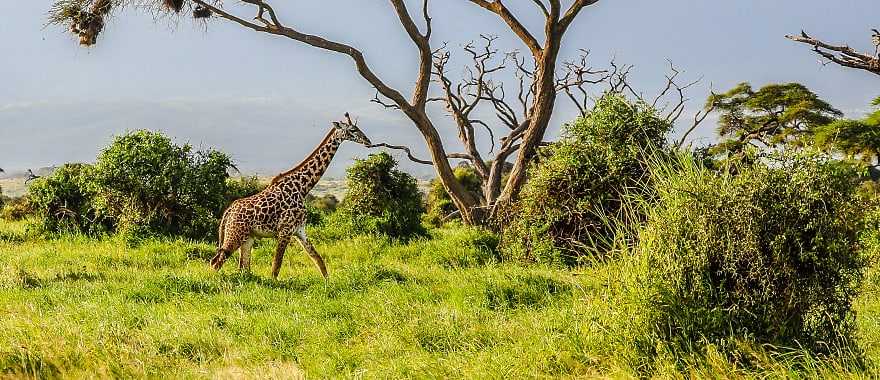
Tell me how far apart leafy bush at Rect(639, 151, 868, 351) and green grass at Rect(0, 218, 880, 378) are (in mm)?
233

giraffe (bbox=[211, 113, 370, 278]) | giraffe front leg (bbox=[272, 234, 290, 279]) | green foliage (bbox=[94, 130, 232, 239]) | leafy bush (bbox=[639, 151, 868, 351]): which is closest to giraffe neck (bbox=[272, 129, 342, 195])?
giraffe (bbox=[211, 113, 370, 278])

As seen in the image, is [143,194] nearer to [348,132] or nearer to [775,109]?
[348,132]

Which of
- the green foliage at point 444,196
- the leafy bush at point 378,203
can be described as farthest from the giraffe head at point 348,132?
the green foliage at point 444,196

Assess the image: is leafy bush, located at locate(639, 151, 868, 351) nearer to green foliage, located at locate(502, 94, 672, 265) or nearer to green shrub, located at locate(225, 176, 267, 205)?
green foliage, located at locate(502, 94, 672, 265)

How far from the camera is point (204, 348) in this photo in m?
8.23

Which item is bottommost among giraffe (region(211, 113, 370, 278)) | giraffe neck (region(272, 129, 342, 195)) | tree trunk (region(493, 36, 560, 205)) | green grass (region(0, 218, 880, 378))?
green grass (region(0, 218, 880, 378))

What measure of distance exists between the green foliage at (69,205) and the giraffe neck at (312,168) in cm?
727

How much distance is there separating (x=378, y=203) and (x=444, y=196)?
12141 mm

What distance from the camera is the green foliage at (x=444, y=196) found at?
27.8 meters

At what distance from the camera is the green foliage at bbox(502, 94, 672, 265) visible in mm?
14383

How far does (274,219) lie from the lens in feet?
41.7

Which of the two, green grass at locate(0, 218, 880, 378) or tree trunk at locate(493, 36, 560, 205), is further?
tree trunk at locate(493, 36, 560, 205)

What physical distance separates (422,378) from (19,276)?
774 cm

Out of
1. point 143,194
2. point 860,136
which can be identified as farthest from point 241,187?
point 860,136
